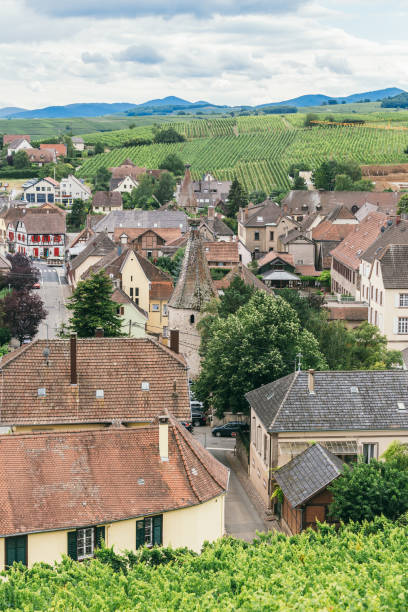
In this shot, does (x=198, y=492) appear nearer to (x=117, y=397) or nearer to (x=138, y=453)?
(x=138, y=453)

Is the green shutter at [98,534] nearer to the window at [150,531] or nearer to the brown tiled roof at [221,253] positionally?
the window at [150,531]

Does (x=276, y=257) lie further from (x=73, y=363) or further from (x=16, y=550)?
(x=16, y=550)

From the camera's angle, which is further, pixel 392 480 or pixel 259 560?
pixel 392 480

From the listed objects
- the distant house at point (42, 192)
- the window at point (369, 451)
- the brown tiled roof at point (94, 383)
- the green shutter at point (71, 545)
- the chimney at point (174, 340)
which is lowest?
the green shutter at point (71, 545)

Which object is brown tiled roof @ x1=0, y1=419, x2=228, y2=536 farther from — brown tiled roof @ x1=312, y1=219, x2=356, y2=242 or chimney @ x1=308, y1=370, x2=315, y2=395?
brown tiled roof @ x1=312, y1=219, x2=356, y2=242

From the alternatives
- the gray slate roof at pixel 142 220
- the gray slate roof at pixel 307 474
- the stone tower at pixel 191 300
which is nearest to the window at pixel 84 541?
the gray slate roof at pixel 307 474

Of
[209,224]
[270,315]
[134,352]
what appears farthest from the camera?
[209,224]

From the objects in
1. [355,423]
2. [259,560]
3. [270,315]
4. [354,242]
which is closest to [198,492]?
[259,560]

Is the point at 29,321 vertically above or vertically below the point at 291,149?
below
